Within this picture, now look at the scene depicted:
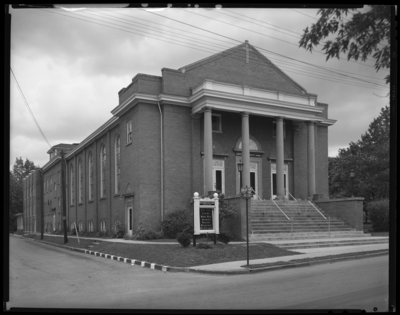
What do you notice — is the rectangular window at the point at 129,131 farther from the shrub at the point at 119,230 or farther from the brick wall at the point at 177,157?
the shrub at the point at 119,230

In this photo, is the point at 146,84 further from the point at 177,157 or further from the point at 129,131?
the point at 177,157

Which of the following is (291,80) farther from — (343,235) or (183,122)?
(343,235)

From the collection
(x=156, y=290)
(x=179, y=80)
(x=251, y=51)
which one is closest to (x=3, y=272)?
(x=156, y=290)

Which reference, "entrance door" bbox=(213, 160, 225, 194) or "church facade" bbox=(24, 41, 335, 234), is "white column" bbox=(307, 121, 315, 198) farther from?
"entrance door" bbox=(213, 160, 225, 194)

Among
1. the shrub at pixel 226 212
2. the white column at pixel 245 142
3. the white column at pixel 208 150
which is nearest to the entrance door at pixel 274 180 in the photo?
the white column at pixel 245 142

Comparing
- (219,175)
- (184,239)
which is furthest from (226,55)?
(184,239)

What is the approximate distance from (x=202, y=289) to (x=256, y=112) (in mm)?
20633

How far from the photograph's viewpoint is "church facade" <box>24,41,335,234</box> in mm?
28656

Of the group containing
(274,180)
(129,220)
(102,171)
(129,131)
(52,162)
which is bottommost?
(129,220)

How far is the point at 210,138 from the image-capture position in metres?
28.6

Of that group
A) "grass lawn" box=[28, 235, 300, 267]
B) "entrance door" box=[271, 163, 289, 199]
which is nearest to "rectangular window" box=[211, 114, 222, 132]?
"entrance door" box=[271, 163, 289, 199]

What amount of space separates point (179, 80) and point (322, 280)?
21.1m

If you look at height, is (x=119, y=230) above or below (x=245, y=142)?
below

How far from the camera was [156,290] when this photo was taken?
10914 millimetres
